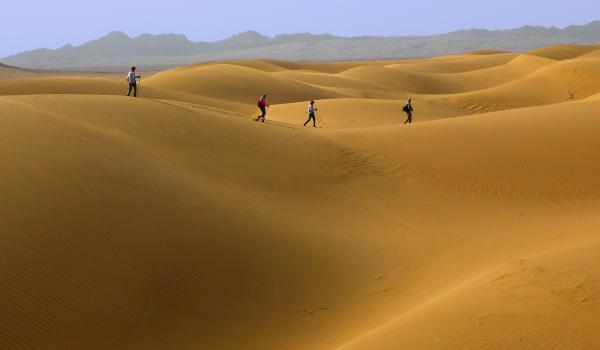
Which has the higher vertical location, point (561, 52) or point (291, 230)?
point (561, 52)

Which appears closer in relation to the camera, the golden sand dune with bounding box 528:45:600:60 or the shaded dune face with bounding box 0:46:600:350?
the shaded dune face with bounding box 0:46:600:350

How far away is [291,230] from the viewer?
9844mm

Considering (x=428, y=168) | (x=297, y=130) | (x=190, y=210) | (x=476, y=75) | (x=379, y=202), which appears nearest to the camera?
(x=190, y=210)

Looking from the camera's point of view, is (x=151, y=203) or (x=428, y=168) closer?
(x=151, y=203)

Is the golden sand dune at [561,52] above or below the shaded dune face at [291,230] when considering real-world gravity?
above

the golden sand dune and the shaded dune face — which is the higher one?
the golden sand dune

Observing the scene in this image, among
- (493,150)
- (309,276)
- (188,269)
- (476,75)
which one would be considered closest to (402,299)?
(309,276)

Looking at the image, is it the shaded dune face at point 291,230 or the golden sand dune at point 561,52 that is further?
the golden sand dune at point 561,52

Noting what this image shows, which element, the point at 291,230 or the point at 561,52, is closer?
the point at 291,230

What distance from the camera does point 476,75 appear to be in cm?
5197

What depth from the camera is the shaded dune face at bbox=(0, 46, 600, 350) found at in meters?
6.60

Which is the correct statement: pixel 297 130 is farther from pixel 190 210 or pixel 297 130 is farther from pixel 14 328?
pixel 14 328

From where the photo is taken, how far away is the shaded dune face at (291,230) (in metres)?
6.60

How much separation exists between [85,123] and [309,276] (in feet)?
19.3
